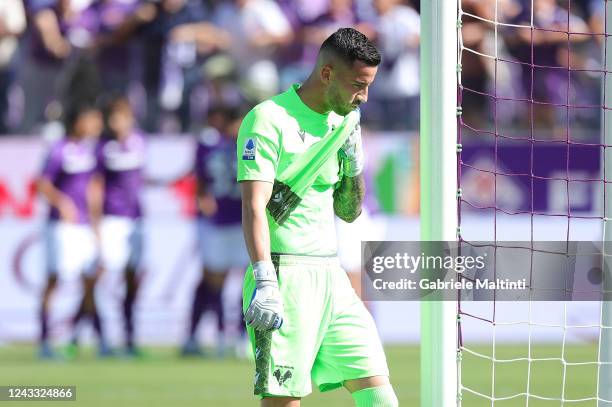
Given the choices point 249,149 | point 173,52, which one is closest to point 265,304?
point 249,149

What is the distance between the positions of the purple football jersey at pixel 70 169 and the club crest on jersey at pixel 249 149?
22.6 feet

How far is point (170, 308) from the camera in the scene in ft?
39.2

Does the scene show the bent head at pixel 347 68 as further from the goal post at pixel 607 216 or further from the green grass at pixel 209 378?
the green grass at pixel 209 378

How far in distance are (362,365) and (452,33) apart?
4.94 ft

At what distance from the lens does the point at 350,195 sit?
556 centimetres

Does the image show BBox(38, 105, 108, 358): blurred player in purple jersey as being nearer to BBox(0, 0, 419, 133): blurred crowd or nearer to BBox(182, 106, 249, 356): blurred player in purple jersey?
BBox(0, 0, 419, 133): blurred crowd

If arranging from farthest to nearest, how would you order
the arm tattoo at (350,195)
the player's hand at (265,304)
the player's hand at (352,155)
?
the arm tattoo at (350,195) → the player's hand at (352,155) → the player's hand at (265,304)

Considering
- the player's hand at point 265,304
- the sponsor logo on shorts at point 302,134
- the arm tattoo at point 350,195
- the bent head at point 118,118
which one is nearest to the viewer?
the player's hand at point 265,304

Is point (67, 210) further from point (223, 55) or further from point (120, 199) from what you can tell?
point (223, 55)

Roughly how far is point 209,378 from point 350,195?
15.4 ft

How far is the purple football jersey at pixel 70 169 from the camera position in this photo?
11.7 m

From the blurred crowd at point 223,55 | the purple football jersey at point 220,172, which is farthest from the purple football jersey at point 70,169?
the purple football jersey at point 220,172

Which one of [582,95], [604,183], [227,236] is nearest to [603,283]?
[604,183]

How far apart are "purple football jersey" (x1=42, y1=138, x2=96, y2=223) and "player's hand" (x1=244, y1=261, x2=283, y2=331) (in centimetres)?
704
